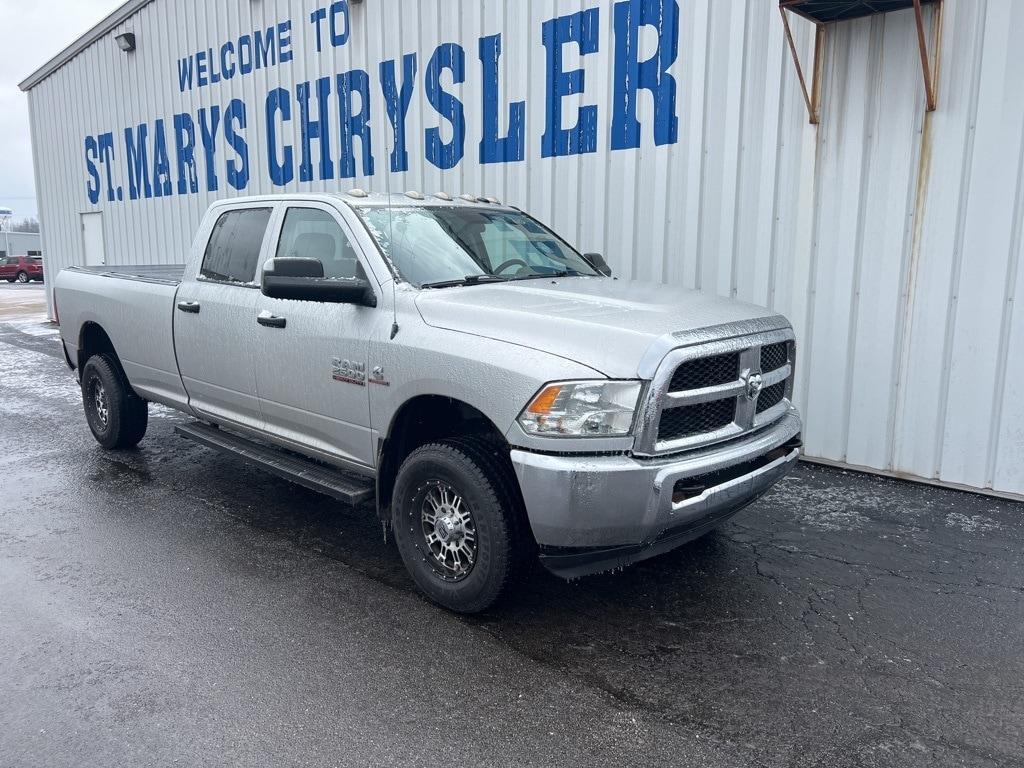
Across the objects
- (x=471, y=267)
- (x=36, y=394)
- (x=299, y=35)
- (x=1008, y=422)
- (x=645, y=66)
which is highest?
(x=299, y=35)

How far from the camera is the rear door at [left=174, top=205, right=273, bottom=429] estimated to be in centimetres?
498

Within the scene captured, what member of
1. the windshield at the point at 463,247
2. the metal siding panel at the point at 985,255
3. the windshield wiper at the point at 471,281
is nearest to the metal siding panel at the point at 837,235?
the metal siding panel at the point at 985,255

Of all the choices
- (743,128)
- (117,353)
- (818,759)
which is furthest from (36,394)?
(818,759)

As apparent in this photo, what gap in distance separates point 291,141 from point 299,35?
1296mm

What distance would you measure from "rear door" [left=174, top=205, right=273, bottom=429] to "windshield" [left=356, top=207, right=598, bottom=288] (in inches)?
40.3

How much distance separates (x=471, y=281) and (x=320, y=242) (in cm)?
100

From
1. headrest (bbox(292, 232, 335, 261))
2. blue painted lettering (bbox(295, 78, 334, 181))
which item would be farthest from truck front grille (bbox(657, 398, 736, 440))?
blue painted lettering (bbox(295, 78, 334, 181))

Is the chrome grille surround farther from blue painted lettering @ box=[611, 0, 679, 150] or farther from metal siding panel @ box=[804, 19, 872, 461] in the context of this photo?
blue painted lettering @ box=[611, 0, 679, 150]

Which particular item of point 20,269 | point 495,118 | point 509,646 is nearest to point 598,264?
point 509,646

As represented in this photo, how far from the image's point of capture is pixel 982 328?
5461 millimetres

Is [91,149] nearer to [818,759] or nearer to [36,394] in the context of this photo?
[36,394]

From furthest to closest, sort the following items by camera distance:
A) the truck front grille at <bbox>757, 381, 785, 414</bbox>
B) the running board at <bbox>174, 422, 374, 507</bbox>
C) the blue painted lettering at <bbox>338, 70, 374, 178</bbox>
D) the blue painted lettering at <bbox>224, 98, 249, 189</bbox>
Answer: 1. the blue painted lettering at <bbox>224, 98, 249, 189</bbox>
2. the blue painted lettering at <bbox>338, 70, 374, 178</bbox>
3. the running board at <bbox>174, 422, 374, 507</bbox>
4. the truck front grille at <bbox>757, 381, 785, 414</bbox>

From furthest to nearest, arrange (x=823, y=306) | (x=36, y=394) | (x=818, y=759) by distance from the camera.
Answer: (x=36, y=394), (x=823, y=306), (x=818, y=759)

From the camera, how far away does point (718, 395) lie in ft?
11.7
